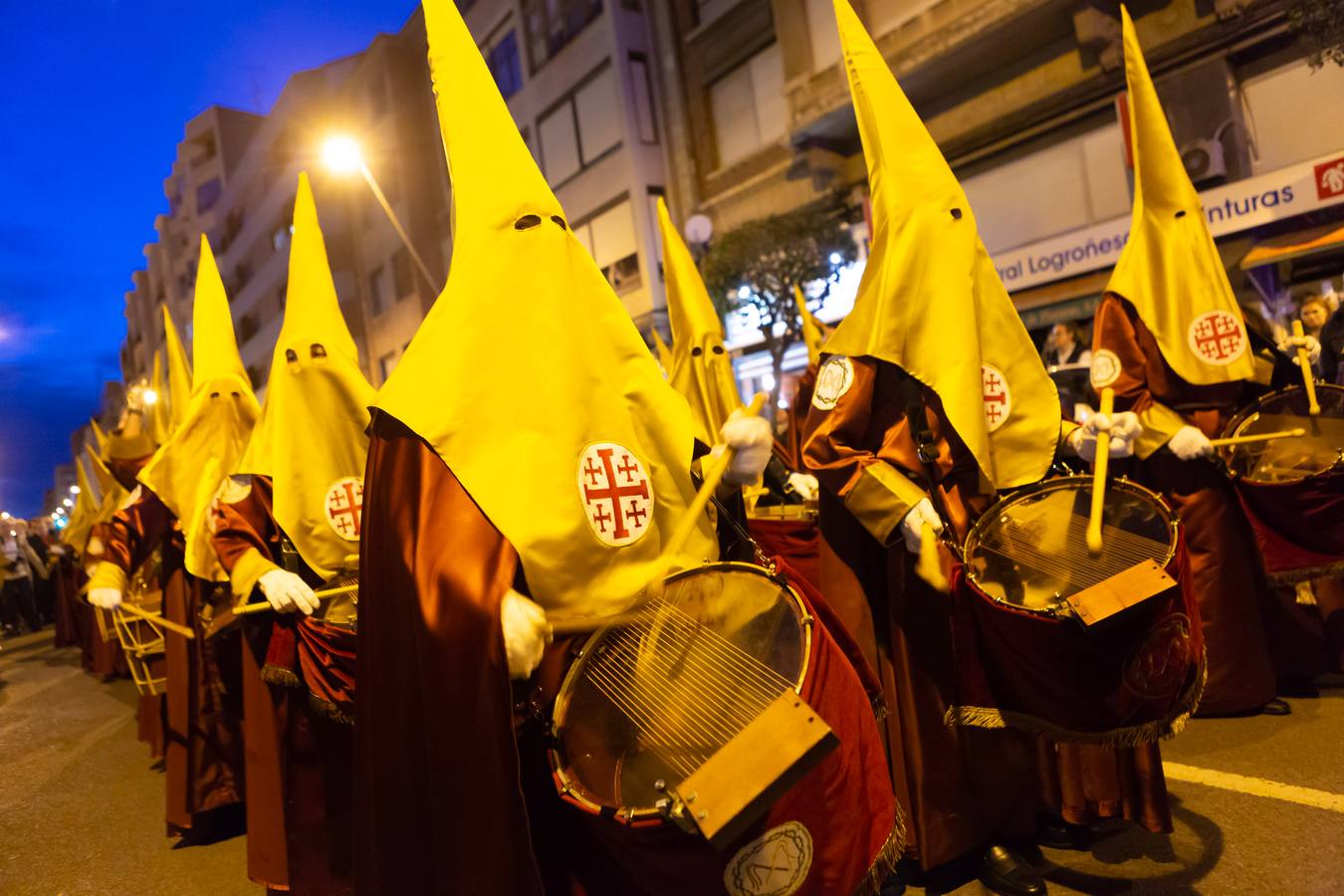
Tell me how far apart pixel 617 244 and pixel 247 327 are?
101 ft

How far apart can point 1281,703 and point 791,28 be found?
1487 centimetres

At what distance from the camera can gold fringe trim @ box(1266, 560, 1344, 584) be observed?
4160 mm

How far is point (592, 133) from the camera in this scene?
74.1 feet

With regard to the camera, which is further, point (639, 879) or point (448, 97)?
point (448, 97)

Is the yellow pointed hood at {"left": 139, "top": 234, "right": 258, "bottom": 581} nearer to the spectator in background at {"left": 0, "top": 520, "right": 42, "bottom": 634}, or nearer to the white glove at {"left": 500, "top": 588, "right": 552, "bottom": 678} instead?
the white glove at {"left": 500, "top": 588, "right": 552, "bottom": 678}

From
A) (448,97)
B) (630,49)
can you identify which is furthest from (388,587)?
(630,49)

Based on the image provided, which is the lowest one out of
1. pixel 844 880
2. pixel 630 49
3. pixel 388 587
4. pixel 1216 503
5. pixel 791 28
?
pixel 844 880

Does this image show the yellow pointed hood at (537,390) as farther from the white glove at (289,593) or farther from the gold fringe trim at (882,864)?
the white glove at (289,593)

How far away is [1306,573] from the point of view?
4.23 meters

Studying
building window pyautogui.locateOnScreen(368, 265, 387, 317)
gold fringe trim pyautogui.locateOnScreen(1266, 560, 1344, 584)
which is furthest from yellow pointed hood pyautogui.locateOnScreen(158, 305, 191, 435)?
building window pyautogui.locateOnScreen(368, 265, 387, 317)

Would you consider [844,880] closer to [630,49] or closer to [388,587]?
[388,587]

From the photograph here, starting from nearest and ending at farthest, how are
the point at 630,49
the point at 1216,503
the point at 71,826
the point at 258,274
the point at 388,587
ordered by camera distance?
the point at 388,587 → the point at 1216,503 → the point at 71,826 → the point at 630,49 → the point at 258,274

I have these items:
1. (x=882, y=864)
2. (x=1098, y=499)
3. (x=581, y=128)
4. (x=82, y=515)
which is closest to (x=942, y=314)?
(x=1098, y=499)

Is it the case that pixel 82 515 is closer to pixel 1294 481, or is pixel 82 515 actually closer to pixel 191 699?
pixel 191 699
